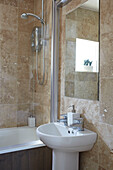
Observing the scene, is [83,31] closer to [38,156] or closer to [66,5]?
[66,5]

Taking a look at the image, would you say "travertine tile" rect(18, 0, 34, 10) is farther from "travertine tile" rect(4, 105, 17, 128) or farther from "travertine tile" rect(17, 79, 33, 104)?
"travertine tile" rect(4, 105, 17, 128)

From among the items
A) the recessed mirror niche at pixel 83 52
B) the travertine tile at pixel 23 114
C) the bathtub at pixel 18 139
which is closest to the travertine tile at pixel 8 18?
the recessed mirror niche at pixel 83 52

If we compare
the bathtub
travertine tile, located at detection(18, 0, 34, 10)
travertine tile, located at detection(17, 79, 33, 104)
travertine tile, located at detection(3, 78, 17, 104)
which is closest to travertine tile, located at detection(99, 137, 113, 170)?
the bathtub

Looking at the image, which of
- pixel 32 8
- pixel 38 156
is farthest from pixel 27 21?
pixel 38 156

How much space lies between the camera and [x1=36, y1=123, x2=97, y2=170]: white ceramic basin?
59.0 inches

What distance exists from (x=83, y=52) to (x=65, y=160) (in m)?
1.09

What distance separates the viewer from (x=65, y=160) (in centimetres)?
171

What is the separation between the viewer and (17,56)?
222 centimetres

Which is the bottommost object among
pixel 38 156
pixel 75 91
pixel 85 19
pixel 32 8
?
pixel 38 156

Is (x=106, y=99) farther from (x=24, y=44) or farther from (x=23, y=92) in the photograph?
(x=24, y=44)

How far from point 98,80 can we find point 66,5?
3.66ft

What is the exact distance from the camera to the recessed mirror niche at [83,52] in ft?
5.69

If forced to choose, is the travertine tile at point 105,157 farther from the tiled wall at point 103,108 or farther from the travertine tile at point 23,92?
the travertine tile at point 23,92

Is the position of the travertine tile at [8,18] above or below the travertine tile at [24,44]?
above
